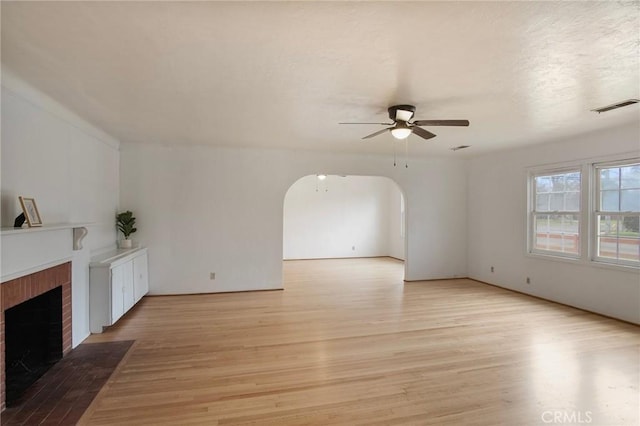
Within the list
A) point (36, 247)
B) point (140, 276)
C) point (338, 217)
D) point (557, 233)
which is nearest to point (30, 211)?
point (36, 247)

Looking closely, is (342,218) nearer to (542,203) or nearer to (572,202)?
(542,203)

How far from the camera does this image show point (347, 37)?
83.0 inches

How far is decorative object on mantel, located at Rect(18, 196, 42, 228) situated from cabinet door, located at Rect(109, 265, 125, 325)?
1.30m

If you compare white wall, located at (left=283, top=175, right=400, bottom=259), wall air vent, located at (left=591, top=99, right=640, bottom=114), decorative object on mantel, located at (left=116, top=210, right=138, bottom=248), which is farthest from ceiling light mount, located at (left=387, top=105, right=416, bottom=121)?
white wall, located at (left=283, top=175, right=400, bottom=259)

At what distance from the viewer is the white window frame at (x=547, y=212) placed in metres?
4.97

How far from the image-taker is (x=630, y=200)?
4438mm

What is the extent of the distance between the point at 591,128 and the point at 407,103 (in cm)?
299

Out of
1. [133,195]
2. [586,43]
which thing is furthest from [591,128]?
[133,195]

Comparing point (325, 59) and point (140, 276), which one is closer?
point (325, 59)

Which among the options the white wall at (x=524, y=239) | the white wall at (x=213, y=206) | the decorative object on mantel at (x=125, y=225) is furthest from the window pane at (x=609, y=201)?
the decorative object on mantel at (x=125, y=225)

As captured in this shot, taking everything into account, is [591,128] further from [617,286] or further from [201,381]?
[201,381]

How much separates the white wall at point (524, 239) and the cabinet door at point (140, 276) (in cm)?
639

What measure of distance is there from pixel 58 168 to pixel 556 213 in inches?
273

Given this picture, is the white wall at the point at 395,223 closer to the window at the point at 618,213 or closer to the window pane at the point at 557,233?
the window pane at the point at 557,233
